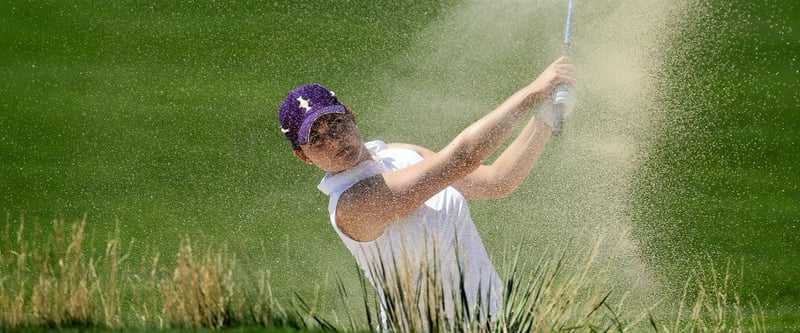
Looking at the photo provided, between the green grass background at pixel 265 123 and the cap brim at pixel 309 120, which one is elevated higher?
the green grass background at pixel 265 123

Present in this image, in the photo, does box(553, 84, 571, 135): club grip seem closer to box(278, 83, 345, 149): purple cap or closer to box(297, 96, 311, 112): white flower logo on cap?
box(278, 83, 345, 149): purple cap

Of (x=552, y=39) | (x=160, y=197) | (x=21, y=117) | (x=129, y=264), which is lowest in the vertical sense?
(x=129, y=264)

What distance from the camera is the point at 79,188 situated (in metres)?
7.11

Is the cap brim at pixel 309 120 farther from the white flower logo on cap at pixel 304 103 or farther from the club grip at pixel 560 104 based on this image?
the club grip at pixel 560 104

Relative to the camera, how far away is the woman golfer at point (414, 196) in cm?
372

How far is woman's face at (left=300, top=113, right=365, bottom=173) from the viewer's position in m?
3.91

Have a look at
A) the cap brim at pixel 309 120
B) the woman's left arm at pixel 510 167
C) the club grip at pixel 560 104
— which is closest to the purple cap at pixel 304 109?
the cap brim at pixel 309 120

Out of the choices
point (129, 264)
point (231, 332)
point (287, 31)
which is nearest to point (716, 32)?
point (287, 31)

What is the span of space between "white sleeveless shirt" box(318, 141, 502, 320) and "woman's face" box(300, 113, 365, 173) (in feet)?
0.12

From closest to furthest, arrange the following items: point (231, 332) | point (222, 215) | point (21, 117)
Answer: point (231, 332)
point (222, 215)
point (21, 117)

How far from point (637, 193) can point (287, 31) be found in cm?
255

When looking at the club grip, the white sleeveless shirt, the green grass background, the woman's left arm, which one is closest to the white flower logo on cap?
the white sleeveless shirt

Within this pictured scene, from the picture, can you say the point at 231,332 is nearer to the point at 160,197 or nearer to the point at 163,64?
the point at 160,197

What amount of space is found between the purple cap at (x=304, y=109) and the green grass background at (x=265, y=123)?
7.75ft
